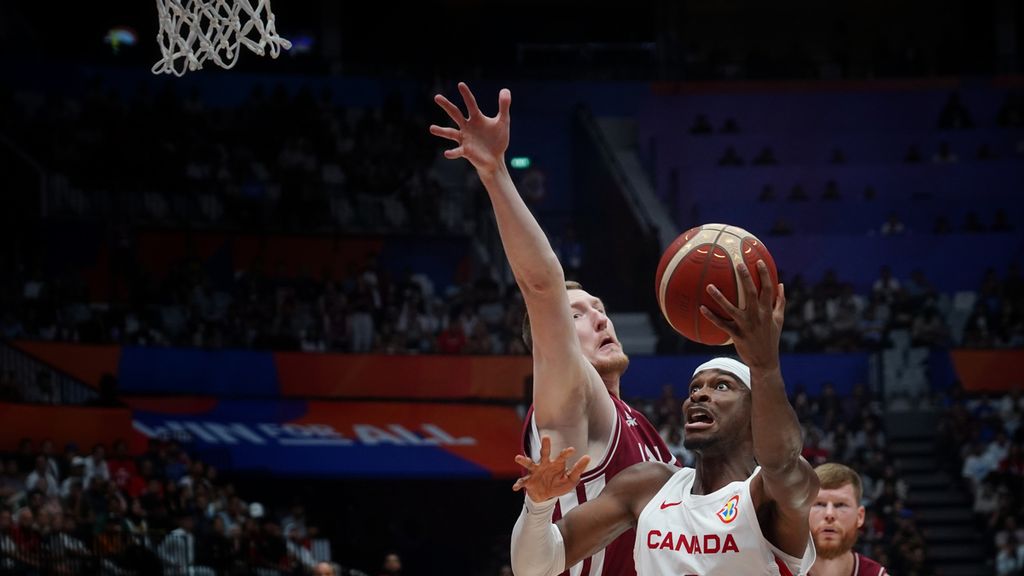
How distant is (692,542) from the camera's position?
4.57m

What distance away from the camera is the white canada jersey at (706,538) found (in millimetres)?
4398

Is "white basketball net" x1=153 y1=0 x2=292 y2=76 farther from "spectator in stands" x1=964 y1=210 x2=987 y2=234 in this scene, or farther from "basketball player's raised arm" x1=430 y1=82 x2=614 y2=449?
"spectator in stands" x1=964 y1=210 x2=987 y2=234

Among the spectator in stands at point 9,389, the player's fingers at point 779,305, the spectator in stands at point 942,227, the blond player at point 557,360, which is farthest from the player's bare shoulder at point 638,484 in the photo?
the spectator in stands at point 942,227

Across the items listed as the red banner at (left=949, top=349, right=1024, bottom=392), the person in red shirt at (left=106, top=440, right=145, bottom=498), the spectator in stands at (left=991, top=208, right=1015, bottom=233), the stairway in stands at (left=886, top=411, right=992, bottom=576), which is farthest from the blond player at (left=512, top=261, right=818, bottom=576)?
the spectator in stands at (left=991, top=208, right=1015, bottom=233)

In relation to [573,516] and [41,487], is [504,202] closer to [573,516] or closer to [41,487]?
[573,516]

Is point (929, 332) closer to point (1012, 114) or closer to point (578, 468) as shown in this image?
point (1012, 114)

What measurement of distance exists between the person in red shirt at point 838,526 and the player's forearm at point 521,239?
1932 mm

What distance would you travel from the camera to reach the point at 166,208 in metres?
21.9

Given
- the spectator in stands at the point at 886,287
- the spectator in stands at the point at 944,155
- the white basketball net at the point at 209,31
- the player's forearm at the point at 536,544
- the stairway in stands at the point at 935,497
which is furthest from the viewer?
the spectator in stands at the point at 944,155

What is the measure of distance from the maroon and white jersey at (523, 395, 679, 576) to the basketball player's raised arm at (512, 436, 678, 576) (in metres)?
0.15

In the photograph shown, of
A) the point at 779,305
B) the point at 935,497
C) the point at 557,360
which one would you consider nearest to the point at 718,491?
the point at 557,360

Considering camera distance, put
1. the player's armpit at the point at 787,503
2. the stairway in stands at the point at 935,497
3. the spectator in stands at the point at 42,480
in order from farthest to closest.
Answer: the stairway in stands at the point at 935,497 → the spectator in stands at the point at 42,480 → the player's armpit at the point at 787,503

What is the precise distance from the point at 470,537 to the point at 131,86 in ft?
34.4

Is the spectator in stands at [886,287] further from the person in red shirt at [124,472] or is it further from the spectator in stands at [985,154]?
the person in red shirt at [124,472]
